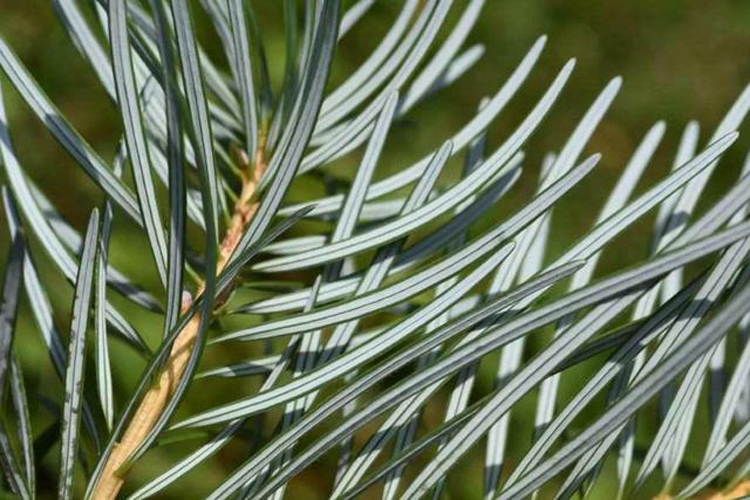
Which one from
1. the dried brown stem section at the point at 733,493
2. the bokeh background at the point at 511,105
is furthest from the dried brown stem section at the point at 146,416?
the bokeh background at the point at 511,105

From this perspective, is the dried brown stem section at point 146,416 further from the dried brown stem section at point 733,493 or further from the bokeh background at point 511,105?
the bokeh background at point 511,105

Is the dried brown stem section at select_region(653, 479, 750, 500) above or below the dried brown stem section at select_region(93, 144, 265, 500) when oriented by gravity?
above

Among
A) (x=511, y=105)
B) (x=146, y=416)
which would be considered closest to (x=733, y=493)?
(x=146, y=416)

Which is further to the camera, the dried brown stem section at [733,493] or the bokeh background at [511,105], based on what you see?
the bokeh background at [511,105]

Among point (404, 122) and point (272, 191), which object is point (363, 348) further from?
point (404, 122)

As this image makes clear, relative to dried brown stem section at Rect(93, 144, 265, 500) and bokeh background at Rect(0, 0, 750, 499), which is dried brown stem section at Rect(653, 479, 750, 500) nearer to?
dried brown stem section at Rect(93, 144, 265, 500)

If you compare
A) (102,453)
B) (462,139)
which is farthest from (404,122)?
(102,453)

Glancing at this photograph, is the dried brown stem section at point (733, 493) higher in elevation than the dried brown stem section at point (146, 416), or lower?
higher

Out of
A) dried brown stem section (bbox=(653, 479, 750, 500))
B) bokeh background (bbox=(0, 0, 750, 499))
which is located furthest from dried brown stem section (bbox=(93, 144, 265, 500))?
bokeh background (bbox=(0, 0, 750, 499))
